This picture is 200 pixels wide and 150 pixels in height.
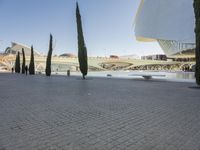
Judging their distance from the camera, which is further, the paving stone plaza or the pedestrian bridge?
the pedestrian bridge

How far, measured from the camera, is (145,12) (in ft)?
129

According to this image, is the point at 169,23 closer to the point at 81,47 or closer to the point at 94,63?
the point at 81,47

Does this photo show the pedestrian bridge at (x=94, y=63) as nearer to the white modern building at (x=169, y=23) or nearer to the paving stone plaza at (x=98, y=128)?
the white modern building at (x=169, y=23)

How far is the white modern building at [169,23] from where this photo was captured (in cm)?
2894

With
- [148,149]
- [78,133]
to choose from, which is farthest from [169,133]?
[78,133]

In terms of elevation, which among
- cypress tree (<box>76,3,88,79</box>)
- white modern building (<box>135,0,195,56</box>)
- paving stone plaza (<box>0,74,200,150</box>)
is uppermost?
white modern building (<box>135,0,195,56</box>)

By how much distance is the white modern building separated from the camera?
28.9 m

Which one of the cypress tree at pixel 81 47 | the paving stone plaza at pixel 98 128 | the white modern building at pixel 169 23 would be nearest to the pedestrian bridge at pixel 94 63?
the white modern building at pixel 169 23

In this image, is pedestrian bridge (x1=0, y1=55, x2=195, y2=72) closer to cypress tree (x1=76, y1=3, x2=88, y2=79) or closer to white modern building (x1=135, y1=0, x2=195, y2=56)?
white modern building (x1=135, y1=0, x2=195, y2=56)

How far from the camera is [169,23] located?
32.5 meters

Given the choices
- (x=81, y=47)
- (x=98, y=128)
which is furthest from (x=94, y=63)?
(x=98, y=128)

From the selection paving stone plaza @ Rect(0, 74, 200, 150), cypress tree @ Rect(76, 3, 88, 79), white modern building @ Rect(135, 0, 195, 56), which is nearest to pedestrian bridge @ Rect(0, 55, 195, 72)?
white modern building @ Rect(135, 0, 195, 56)

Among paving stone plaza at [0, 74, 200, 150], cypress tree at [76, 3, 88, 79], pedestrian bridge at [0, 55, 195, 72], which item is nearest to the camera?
paving stone plaza at [0, 74, 200, 150]

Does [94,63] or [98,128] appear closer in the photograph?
[98,128]
